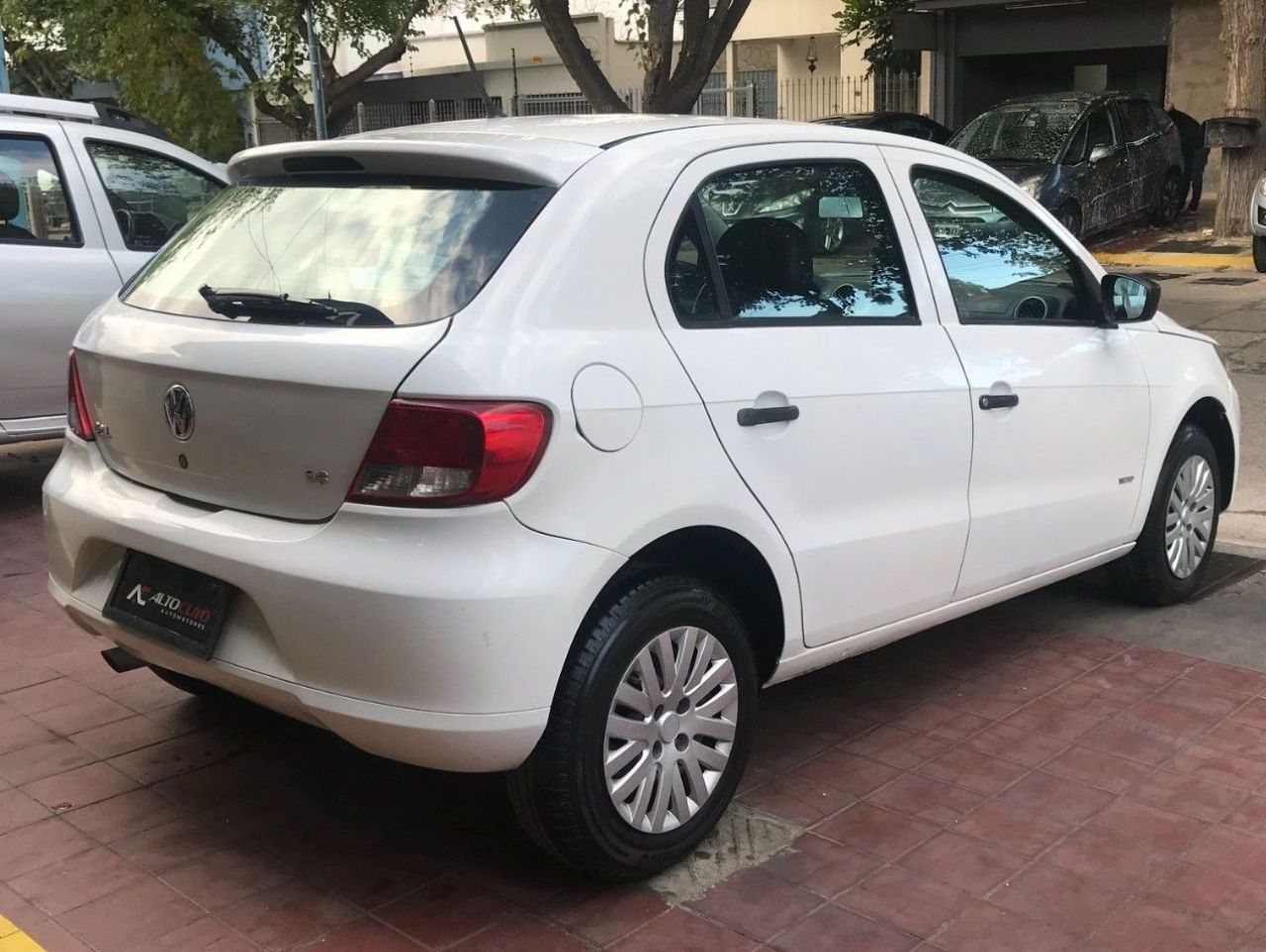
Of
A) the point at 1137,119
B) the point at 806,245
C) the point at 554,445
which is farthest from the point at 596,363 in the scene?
the point at 1137,119

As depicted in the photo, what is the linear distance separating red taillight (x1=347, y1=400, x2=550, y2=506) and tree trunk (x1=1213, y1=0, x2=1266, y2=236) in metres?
15.0

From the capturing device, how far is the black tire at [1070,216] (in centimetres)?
1524

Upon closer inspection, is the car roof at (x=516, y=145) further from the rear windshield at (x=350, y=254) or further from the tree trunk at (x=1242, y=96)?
the tree trunk at (x=1242, y=96)

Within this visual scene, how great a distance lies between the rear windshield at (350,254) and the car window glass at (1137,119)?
1472 cm

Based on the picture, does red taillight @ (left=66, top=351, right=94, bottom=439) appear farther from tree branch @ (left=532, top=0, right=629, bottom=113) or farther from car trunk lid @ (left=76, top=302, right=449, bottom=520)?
tree branch @ (left=532, top=0, right=629, bottom=113)

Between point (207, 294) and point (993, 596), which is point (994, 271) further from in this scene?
point (207, 294)

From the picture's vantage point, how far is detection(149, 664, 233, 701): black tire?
4211 millimetres

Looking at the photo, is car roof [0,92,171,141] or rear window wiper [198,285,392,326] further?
car roof [0,92,171,141]

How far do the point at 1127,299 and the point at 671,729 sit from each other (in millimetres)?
2490

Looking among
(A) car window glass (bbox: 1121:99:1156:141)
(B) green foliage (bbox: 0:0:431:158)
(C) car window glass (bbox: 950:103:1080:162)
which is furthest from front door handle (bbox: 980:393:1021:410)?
(A) car window glass (bbox: 1121:99:1156:141)

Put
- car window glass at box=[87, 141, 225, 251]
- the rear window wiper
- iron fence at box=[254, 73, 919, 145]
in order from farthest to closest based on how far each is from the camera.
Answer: iron fence at box=[254, 73, 919, 145]
car window glass at box=[87, 141, 225, 251]
the rear window wiper

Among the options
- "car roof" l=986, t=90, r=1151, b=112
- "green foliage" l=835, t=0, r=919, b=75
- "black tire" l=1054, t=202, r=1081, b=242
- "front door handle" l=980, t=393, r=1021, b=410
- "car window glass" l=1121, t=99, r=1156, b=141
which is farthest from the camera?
"green foliage" l=835, t=0, r=919, b=75

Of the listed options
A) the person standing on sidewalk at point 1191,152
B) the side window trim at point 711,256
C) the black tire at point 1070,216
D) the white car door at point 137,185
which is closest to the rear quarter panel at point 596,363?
the side window trim at point 711,256

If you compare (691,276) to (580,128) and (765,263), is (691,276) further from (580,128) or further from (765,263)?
(580,128)
